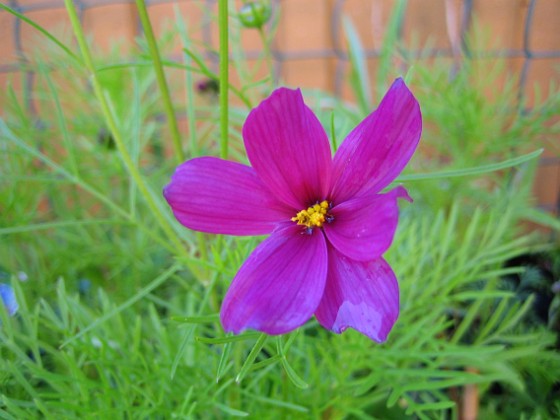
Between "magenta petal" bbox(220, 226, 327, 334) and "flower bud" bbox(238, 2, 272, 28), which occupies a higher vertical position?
"flower bud" bbox(238, 2, 272, 28)

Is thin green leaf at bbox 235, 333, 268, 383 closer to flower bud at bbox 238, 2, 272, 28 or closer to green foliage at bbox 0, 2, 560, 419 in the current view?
green foliage at bbox 0, 2, 560, 419

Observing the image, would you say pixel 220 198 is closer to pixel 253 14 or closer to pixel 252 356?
pixel 252 356

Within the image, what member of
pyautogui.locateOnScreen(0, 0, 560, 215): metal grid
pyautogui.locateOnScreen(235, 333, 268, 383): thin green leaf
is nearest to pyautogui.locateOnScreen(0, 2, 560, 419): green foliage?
pyautogui.locateOnScreen(235, 333, 268, 383): thin green leaf

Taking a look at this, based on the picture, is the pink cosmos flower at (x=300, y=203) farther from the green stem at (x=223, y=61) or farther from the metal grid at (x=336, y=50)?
the metal grid at (x=336, y=50)

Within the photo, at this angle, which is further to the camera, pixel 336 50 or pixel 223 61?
pixel 336 50

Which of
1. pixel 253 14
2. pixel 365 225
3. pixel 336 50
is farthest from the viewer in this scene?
pixel 336 50

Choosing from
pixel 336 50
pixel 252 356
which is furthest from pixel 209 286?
pixel 336 50

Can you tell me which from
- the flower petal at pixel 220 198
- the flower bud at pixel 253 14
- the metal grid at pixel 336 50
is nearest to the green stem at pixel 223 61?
the flower petal at pixel 220 198
